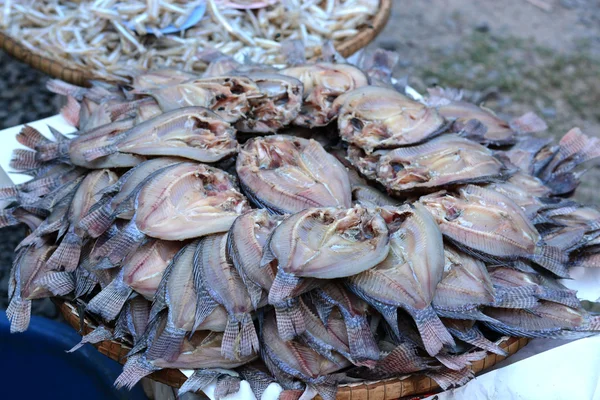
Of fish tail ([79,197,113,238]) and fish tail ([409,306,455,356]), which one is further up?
fish tail ([409,306,455,356])

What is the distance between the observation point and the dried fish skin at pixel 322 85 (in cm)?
208

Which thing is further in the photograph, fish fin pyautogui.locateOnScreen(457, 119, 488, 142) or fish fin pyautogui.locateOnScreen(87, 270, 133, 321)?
fish fin pyautogui.locateOnScreen(457, 119, 488, 142)

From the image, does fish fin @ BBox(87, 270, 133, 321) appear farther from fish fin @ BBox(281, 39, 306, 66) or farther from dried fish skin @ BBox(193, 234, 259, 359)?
fish fin @ BBox(281, 39, 306, 66)

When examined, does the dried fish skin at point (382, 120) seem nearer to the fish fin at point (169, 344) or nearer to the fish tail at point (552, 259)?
the fish tail at point (552, 259)

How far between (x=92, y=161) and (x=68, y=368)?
0.80 metres

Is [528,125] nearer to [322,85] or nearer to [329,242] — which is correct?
[322,85]

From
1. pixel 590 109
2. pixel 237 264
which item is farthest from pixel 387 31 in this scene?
pixel 237 264

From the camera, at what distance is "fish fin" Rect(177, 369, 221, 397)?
1.66 m

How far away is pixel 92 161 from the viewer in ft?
6.40

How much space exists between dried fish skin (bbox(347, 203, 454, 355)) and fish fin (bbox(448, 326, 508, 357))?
0.31 ft

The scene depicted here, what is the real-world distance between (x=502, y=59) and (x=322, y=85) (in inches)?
142

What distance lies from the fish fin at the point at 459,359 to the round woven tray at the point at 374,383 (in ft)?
0.13

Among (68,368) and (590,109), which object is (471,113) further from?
(590,109)

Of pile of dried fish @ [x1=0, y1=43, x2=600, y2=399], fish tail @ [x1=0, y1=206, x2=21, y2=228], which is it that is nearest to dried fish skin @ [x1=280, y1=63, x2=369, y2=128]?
pile of dried fish @ [x1=0, y1=43, x2=600, y2=399]
